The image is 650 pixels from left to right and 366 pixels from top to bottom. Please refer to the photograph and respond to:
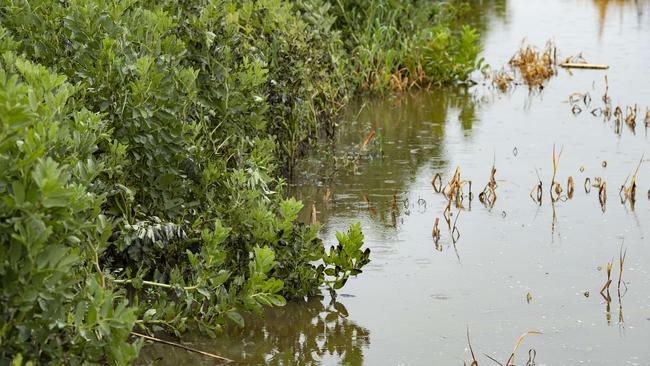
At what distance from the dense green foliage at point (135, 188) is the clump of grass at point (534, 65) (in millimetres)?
6194

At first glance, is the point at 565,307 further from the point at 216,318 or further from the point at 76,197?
the point at 76,197

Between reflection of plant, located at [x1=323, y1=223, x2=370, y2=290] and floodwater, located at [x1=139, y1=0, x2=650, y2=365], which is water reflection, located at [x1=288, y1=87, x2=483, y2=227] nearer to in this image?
floodwater, located at [x1=139, y1=0, x2=650, y2=365]

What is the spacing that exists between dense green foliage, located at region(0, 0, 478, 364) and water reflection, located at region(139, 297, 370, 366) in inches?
4.5

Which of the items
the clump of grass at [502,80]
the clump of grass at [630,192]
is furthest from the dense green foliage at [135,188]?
the clump of grass at [502,80]

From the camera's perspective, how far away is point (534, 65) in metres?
13.7

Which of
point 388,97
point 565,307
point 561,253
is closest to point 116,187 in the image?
point 565,307

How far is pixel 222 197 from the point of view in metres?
6.33

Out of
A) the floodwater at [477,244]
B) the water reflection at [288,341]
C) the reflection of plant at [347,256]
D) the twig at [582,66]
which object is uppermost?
the twig at [582,66]

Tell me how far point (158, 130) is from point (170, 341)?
1.07 meters

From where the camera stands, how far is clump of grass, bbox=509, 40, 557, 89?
13375 mm

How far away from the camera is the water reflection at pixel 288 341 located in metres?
5.54

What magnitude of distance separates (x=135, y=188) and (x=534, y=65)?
338 inches

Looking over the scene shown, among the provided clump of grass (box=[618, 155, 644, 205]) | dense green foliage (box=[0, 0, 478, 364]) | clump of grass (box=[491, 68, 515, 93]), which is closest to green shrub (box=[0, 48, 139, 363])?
dense green foliage (box=[0, 0, 478, 364])

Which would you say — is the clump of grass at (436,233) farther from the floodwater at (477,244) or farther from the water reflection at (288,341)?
the water reflection at (288,341)
